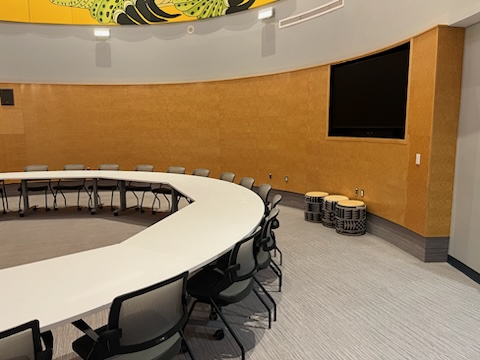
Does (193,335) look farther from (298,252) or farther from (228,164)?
(228,164)

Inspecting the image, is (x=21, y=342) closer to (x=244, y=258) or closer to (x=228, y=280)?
(x=228, y=280)

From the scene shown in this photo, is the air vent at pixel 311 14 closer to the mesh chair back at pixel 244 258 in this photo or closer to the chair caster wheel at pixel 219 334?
the mesh chair back at pixel 244 258

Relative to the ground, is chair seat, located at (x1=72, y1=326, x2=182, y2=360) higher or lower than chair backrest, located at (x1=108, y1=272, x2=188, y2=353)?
lower

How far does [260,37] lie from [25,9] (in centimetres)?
590

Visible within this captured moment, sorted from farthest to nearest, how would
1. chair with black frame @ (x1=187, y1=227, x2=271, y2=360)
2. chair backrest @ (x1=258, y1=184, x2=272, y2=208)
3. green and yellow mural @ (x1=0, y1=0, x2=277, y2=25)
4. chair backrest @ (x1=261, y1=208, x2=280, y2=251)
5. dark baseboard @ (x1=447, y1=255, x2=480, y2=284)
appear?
1. green and yellow mural @ (x1=0, y1=0, x2=277, y2=25)
2. chair backrest @ (x1=258, y1=184, x2=272, y2=208)
3. dark baseboard @ (x1=447, y1=255, x2=480, y2=284)
4. chair backrest @ (x1=261, y1=208, x2=280, y2=251)
5. chair with black frame @ (x1=187, y1=227, x2=271, y2=360)

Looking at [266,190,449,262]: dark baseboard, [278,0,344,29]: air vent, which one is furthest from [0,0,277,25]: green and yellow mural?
[266,190,449,262]: dark baseboard

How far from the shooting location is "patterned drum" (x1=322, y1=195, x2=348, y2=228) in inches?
225

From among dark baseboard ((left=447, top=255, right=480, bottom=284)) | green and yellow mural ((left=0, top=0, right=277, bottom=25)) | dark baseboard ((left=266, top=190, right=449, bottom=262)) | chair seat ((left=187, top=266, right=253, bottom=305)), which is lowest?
dark baseboard ((left=447, top=255, right=480, bottom=284))

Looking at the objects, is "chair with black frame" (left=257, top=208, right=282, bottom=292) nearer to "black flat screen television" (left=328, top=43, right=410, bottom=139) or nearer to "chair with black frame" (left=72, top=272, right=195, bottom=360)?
"chair with black frame" (left=72, top=272, right=195, bottom=360)

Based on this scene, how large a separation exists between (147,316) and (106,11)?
9.31m

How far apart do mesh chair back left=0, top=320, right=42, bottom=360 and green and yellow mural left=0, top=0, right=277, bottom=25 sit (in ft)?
26.8

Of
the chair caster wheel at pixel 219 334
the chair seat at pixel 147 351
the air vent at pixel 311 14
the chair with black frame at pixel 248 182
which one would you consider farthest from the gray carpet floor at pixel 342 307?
the air vent at pixel 311 14

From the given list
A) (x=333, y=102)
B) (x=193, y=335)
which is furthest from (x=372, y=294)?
(x=333, y=102)

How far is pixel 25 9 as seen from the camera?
8.62m
